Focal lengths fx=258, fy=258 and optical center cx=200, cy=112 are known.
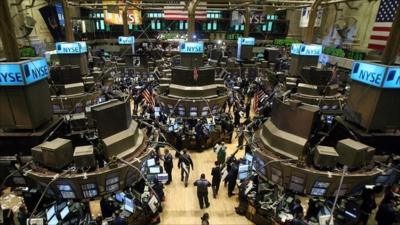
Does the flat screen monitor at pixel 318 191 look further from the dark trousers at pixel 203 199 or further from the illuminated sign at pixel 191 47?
the illuminated sign at pixel 191 47

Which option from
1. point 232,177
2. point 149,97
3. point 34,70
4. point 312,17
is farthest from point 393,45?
point 149,97

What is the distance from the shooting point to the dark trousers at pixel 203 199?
8688 millimetres

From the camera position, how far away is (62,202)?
749 centimetres

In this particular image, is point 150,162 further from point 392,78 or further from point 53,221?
point 392,78

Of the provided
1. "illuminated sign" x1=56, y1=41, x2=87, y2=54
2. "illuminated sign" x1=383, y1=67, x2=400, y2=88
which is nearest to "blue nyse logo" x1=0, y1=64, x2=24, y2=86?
"illuminated sign" x1=56, y1=41, x2=87, y2=54

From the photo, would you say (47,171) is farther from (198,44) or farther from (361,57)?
(361,57)

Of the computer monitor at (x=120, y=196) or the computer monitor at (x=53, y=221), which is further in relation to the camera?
the computer monitor at (x=120, y=196)

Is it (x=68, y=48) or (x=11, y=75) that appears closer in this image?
(x=11, y=75)

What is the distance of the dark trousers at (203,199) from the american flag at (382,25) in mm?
17496

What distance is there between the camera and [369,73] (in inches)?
295

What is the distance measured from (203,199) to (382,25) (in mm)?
18563

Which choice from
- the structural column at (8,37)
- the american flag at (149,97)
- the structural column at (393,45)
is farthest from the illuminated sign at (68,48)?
the structural column at (393,45)

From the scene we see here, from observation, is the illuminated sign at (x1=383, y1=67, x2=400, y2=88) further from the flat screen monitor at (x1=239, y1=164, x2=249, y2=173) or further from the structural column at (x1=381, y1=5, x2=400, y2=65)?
the flat screen monitor at (x1=239, y1=164, x2=249, y2=173)

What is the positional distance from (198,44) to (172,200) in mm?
8153
